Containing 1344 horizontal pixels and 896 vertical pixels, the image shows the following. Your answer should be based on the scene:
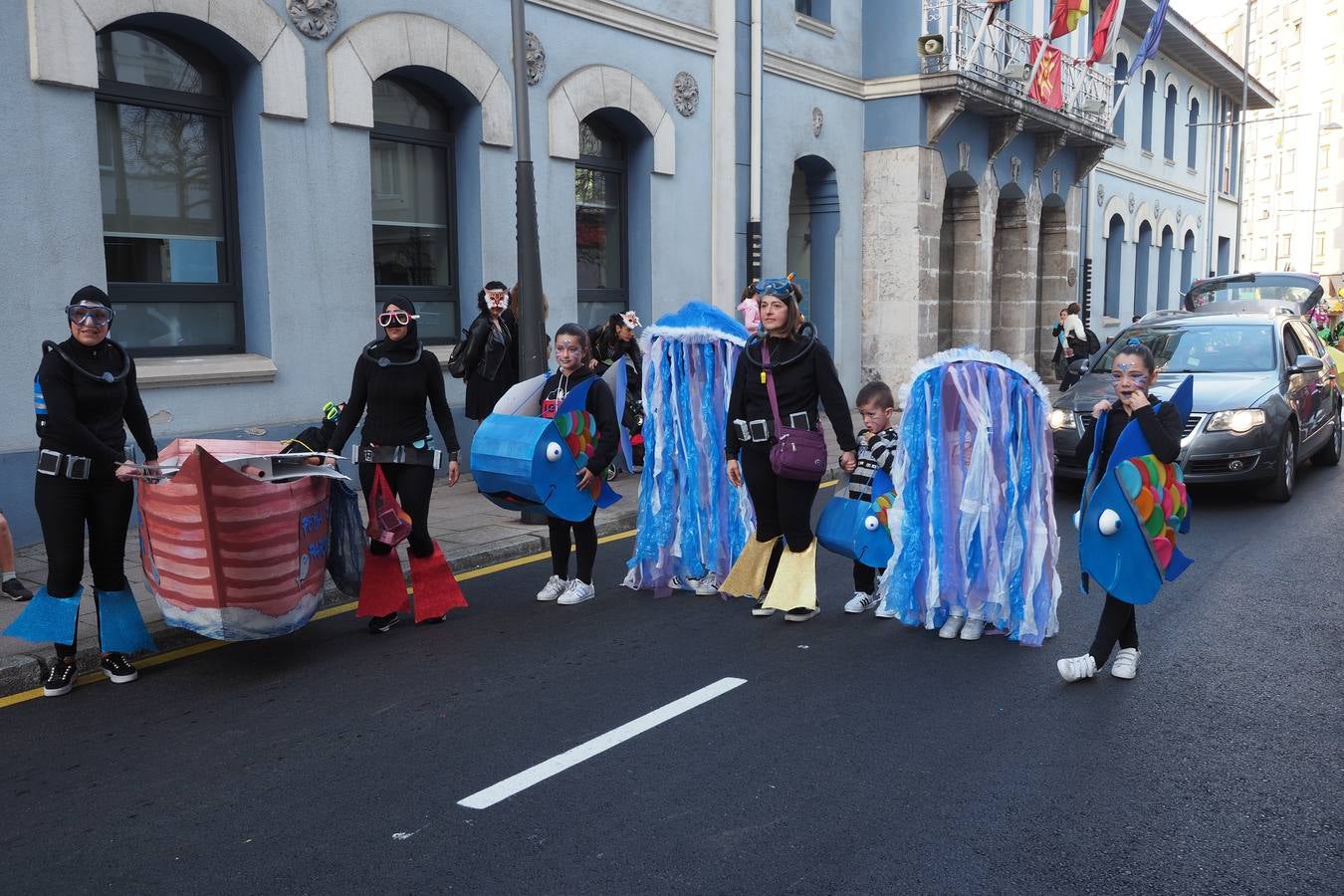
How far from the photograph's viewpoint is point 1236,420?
998cm

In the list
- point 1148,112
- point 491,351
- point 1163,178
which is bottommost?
point 491,351

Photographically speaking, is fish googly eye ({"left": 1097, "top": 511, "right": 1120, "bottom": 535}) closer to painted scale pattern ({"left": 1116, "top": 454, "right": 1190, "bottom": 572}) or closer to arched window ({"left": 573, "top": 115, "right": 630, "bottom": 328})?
painted scale pattern ({"left": 1116, "top": 454, "right": 1190, "bottom": 572})

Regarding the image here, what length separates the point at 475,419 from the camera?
424 inches

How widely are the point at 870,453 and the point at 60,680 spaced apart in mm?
4140

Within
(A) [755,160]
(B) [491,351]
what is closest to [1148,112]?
(A) [755,160]

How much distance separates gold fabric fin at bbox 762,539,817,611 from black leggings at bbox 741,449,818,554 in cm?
4

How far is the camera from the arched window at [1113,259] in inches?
1178

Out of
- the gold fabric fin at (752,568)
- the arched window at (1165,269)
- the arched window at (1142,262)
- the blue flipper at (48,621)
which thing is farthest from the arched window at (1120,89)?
the blue flipper at (48,621)

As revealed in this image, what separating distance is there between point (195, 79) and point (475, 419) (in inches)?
142

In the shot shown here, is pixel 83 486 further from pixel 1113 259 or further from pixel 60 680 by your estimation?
pixel 1113 259

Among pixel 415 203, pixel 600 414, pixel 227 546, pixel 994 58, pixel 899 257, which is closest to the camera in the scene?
pixel 227 546

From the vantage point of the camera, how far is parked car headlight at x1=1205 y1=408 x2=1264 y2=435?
9.94 m

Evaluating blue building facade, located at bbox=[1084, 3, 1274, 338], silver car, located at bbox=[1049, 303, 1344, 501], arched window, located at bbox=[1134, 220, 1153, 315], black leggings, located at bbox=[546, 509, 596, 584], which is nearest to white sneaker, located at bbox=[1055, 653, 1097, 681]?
black leggings, located at bbox=[546, 509, 596, 584]

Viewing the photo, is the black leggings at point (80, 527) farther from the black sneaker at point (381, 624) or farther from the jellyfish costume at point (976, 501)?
the jellyfish costume at point (976, 501)
